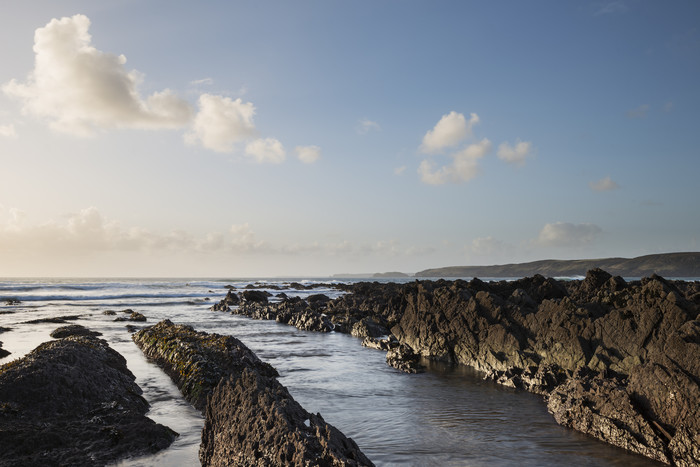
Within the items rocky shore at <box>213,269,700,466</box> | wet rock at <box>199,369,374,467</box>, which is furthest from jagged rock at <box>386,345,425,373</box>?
wet rock at <box>199,369,374,467</box>

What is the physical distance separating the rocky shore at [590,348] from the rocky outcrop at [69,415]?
9115 mm

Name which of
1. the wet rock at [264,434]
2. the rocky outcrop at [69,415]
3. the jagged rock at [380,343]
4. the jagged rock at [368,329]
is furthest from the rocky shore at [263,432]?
the jagged rock at [368,329]

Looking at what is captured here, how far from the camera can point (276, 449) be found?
527cm

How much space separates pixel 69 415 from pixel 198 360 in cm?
418

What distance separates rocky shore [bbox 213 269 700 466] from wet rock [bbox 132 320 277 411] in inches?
249

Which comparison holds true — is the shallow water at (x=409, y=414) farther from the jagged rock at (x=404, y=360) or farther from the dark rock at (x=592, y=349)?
the dark rock at (x=592, y=349)

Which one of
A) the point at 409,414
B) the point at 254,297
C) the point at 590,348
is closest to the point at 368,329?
the point at 590,348

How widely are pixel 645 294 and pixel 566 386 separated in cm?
498

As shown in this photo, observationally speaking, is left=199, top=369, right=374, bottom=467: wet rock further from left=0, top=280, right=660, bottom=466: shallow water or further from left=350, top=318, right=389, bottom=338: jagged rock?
left=350, top=318, right=389, bottom=338: jagged rock

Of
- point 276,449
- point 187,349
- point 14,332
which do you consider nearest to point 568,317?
point 276,449

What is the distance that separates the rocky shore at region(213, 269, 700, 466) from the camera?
790 centimetres

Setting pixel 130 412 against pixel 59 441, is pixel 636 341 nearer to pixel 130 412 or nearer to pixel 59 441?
pixel 130 412

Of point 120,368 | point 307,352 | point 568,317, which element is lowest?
point 307,352

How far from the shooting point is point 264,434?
5.57 metres
